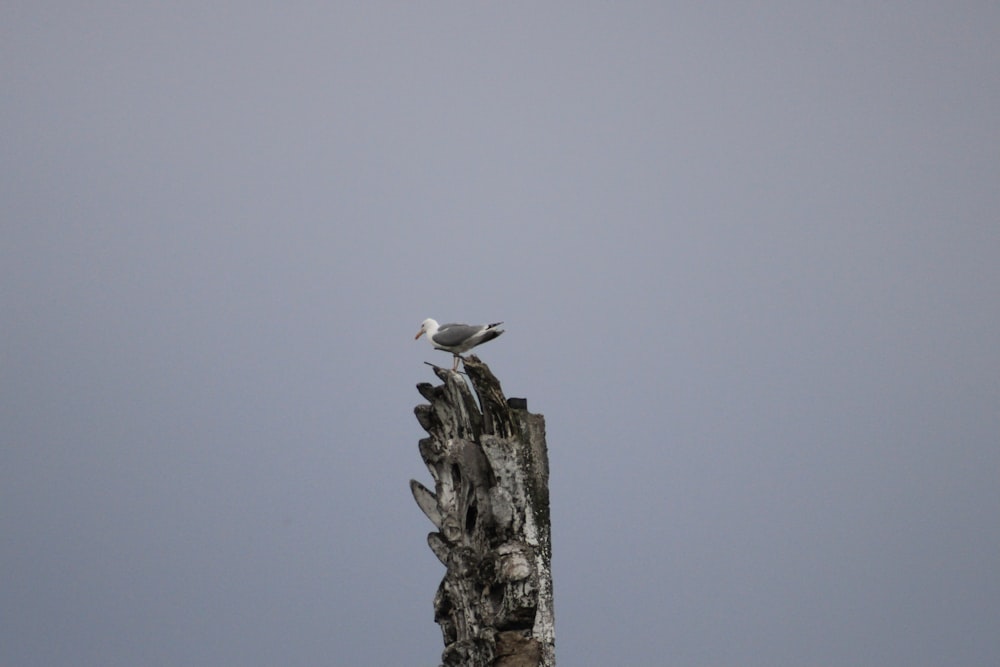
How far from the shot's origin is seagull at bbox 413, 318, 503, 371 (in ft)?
42.9

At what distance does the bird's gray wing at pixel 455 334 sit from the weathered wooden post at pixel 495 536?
10.1 inches

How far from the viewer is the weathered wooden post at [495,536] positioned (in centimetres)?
1255

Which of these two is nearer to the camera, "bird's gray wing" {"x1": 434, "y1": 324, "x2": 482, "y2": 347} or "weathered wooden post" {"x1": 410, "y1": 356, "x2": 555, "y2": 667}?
"weathered wooden post" {"x1": 410, "y1": 356, "x2": 555, "y2": 667}

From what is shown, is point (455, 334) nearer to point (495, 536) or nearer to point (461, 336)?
point (461, 336)

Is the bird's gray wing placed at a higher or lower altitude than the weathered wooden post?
higher

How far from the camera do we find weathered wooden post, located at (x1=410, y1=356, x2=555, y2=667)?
12.6 m

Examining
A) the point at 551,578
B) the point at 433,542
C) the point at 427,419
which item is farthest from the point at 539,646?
the point at 427,419

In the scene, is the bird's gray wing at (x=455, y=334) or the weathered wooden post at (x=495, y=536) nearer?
the weathered wooden post at (x=495, y=536)

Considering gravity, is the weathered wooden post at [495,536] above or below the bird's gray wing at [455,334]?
below

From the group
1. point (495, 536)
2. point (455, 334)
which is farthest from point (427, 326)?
point (495, 536)

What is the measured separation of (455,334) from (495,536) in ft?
5.82

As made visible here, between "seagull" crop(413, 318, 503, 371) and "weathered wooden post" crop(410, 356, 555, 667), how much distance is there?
22cm

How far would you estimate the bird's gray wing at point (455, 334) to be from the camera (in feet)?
43.0

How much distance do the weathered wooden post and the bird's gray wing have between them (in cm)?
26
